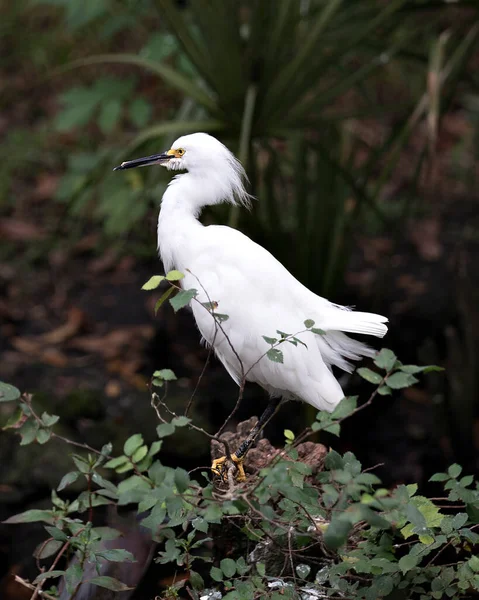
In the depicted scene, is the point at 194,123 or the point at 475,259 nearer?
the point at 194,123

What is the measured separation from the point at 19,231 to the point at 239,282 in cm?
334

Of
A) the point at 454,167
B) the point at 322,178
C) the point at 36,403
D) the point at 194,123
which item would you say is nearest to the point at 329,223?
the point at 322,178

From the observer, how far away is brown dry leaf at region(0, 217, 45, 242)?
17.5ft

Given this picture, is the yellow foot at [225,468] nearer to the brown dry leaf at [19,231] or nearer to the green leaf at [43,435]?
the green leaf at [43,435]

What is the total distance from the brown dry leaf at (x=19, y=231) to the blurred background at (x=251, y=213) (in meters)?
0.01

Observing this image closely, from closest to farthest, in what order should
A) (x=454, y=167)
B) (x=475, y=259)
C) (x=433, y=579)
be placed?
1. (x=433, y=579)
2. (x=475, y=259)
3. (x=454, y=167)

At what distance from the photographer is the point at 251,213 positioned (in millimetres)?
3180

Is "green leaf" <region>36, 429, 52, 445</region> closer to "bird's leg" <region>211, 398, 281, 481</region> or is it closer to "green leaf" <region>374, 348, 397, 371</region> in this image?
"bird's leg" <region>211, 398, 281, 481</region>

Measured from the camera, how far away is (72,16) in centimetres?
429

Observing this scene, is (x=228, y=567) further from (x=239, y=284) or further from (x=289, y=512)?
(x=239, y=284)

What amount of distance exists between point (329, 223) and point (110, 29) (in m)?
1.65

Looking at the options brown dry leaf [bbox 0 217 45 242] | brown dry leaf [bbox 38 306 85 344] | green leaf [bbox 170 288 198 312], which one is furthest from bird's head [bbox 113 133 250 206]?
brown dry leaf [bbox 0 217 45 242]

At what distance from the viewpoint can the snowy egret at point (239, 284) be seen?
2336 millimetres

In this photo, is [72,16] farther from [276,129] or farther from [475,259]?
[475,259]
